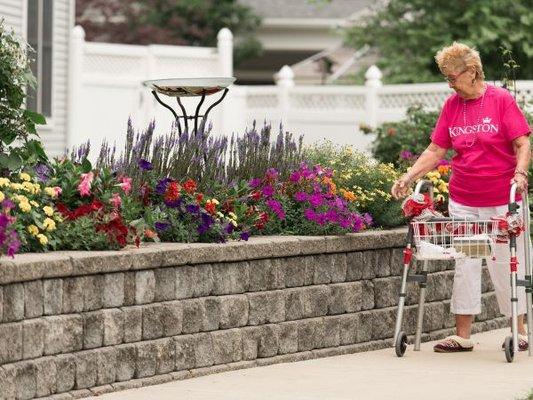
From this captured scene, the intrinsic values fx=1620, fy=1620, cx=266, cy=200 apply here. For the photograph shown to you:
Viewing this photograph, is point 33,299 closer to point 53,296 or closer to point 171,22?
point 53,296

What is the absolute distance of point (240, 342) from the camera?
941 centimetres

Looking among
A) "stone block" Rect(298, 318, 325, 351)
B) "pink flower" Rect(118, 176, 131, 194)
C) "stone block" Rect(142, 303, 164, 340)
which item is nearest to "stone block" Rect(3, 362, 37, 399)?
"stone block" Rect(142, 303, 164, 340)

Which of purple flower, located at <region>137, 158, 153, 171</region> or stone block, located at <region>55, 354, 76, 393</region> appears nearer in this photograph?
stone block, located at <region>55, 354, 76, 393</region>

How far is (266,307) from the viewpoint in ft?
31.6

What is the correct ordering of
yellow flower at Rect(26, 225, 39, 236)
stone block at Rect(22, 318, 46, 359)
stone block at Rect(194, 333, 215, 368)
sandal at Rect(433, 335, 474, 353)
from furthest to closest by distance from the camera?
sandal at Rect(433, 335, 474, 353) < stone block at Rect(194, 333, 215, 368) < yellow flower at Rect(26, 225, 39, 236) < stone block at Rect(22, 318, 46, 359)

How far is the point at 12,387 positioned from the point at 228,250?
6.53ft

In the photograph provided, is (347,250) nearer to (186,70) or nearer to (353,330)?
(353,330)

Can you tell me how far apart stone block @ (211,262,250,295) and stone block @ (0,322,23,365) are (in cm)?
170

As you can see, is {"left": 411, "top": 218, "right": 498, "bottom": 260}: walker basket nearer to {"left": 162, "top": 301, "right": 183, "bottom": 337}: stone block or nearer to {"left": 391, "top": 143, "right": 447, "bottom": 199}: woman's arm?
{"left": 391, "top": 143, "right": 447, "bottom": 199}: woman's arm

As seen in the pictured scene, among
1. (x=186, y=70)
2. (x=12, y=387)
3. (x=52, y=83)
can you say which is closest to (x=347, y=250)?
(x=12, y=387)

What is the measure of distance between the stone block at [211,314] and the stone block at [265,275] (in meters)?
0.37

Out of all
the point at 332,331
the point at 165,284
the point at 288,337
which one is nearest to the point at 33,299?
the point at 165,284

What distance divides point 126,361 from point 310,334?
69.2 inches

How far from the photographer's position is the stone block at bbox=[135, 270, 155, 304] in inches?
343
